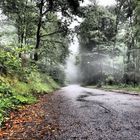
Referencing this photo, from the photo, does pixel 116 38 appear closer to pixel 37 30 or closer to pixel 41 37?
pixel 41 37

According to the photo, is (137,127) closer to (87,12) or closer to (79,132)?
(79,132)

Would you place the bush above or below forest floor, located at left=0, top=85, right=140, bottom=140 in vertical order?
below

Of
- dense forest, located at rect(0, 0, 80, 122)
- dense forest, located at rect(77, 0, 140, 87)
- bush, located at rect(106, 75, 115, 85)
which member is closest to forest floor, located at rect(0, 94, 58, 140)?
dense forest, located at rect(0, 0, 80, 122)

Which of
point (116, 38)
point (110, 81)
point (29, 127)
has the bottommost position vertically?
point (110, 81)

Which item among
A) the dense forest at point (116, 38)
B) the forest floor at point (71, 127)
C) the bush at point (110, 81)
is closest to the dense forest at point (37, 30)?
the dense forest at point (116, 38)

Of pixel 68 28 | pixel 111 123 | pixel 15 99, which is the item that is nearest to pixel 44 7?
pixel 68 28

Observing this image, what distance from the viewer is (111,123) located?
6789 mm

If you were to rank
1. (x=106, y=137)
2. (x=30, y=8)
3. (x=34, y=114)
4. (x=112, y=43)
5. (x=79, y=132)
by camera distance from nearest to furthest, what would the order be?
(x=106, y=137)
(x=79, y=132)
(x=34, y=114)
(x=30, y=8)
(x=112, y=43)

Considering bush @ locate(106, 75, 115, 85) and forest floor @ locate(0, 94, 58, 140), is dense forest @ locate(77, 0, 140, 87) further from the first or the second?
forest floor @ locate(0, 94, 58, 140)

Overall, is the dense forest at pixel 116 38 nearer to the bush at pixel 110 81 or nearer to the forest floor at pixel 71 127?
the bush at pixel 110 81

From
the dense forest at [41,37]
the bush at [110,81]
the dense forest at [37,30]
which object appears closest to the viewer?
the dense forest at [41,37]

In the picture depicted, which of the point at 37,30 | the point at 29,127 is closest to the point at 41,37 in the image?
the point at 37,30

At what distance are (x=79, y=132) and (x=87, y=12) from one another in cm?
2159

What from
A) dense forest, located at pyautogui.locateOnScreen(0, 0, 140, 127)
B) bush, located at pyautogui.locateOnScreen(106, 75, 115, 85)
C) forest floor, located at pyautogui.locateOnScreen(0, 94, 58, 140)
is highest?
dense forest, located at pyautogui.locateOnScreen(0, 0, 140, 127)
